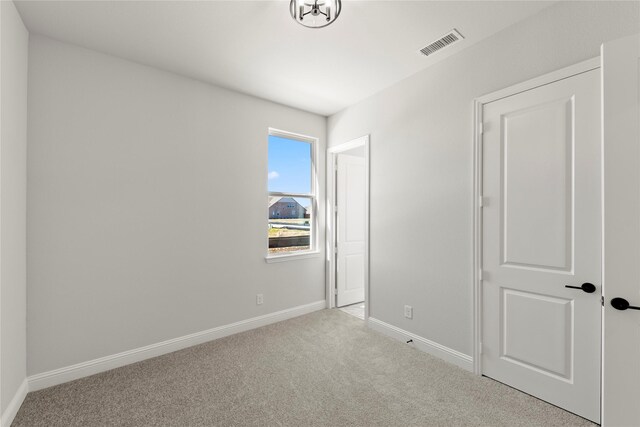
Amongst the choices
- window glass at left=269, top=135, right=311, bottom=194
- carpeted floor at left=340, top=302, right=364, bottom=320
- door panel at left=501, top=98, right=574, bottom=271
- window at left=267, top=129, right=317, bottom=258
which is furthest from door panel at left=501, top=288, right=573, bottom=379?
window glass at left=269, top=135, right=311, bottom=194

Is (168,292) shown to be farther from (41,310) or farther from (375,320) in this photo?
(375,320)

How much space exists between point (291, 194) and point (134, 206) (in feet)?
5.88

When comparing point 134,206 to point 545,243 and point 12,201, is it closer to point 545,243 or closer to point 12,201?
point 12,201

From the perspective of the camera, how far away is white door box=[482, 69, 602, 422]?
1.78 meters

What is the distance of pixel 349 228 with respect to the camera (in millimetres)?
4160

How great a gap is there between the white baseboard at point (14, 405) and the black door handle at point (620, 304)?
3483mm

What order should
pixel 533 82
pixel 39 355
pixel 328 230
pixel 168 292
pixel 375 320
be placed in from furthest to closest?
pixel 328 230 → pixel 375 320 → pixel 168 292 → pixel 39 355 → pixel 533 82

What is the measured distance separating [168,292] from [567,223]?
3347 mm

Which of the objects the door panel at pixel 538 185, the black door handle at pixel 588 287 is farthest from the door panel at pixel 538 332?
the door panel at pixel 538 185

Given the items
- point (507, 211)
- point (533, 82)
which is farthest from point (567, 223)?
point (533, 82)

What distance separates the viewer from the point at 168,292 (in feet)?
9.02

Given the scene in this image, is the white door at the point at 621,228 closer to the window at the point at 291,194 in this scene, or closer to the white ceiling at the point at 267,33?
the white ceiling at the point at 267,33

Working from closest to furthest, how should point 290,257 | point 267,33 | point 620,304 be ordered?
point 620,304 < point 267,33 < point 290,257

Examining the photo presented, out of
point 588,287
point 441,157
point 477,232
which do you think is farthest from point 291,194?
point 588,287
